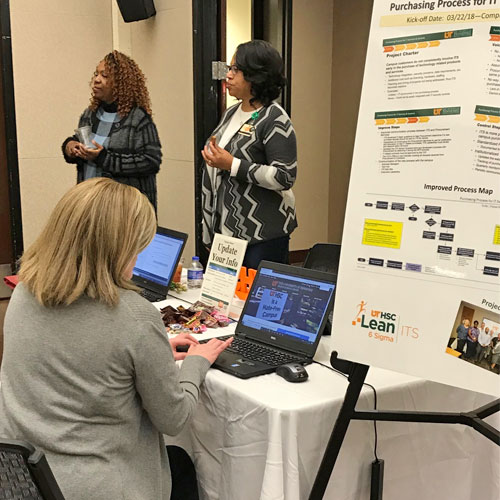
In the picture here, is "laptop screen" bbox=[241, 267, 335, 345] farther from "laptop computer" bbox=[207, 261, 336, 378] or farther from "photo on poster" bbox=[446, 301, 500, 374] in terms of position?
"photo on poster" bbox=[446, 301, 500, 374]

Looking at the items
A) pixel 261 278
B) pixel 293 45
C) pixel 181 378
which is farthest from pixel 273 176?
pixel 293 45

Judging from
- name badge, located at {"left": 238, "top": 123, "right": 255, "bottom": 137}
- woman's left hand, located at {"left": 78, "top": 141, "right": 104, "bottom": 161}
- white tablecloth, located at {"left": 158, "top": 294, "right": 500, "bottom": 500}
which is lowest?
white tablecloth, located at {"left": 158, "top": 294, "right": 500, "bottom": 500}

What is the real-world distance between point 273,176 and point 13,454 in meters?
1.81

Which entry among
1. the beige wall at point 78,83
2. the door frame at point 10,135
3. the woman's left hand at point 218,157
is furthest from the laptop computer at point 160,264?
the door frame at point 10,135

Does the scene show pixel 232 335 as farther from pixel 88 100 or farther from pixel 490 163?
pixel 88 100

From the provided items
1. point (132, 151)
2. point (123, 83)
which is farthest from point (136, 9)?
point (132, 151)

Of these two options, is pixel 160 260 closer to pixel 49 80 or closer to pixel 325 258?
pixel 325 258

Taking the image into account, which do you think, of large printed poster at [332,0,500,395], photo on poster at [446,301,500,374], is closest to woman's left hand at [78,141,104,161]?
large printed poster at [332,0,500,395]

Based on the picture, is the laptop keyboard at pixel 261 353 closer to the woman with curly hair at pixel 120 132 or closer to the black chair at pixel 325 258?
the black chair at pixel 325 258

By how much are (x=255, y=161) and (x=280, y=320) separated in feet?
3.51

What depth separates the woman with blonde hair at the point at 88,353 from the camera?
1.38 metres

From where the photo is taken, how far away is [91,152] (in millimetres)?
3545

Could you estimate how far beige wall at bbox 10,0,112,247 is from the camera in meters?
4.23

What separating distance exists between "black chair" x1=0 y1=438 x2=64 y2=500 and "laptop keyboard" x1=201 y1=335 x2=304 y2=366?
2.49ft
